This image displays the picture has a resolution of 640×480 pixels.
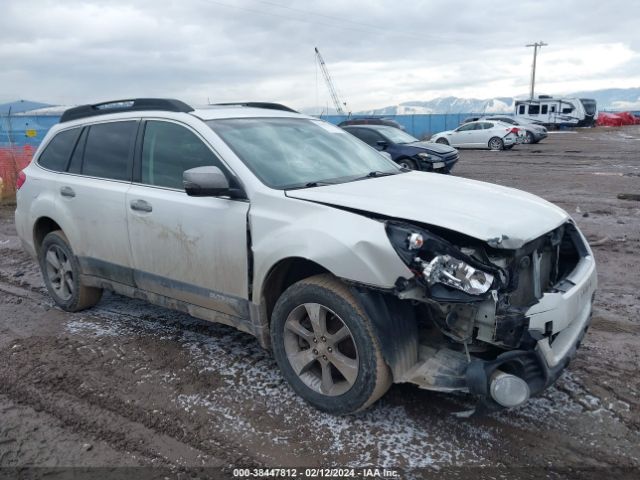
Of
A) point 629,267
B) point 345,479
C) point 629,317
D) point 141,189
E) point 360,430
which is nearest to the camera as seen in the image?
point 345,479

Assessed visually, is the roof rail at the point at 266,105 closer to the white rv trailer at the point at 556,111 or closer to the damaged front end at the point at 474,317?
the damaged front end at the point at 474,317

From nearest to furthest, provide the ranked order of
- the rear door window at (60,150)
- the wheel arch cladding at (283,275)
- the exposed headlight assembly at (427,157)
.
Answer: the wheel arch cladding at (283,275) < the rear door window at (60,150) < the exposed headlight assembly at (427,157)

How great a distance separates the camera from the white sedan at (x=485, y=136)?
2528 centimetres

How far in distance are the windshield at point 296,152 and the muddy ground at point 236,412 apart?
1410 millimetres

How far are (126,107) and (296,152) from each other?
1627 millimetres

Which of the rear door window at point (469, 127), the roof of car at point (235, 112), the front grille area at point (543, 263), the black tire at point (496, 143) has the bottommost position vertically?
the black tire at point (496, 143)

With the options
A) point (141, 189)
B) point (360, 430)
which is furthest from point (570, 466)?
point (141, 189)

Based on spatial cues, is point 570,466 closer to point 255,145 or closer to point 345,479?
point 345,479

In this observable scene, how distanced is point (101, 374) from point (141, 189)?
55.0 inches

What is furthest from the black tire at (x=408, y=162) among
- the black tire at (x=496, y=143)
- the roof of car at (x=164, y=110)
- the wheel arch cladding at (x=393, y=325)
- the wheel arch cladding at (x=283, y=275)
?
the black tire at (x=496, y=143)

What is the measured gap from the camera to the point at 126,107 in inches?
182

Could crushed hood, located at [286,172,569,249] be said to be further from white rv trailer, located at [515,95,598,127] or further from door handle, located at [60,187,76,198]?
white rv trailer, located at [515,95,598,127]

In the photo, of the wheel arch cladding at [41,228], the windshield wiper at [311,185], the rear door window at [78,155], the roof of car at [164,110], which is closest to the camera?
the windshield wiper at [311,185]

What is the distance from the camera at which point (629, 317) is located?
4746 mm
